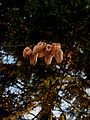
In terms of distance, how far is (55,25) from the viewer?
14.5 ft

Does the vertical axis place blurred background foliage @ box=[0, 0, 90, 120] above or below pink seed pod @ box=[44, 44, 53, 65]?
below

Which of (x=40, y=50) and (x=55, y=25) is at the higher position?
(x=40, y=50)

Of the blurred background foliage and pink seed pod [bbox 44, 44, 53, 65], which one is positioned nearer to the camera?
pink seed pod [bbox 44, 44, 53, 65]

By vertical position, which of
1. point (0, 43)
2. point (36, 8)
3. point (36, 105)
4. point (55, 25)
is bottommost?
point (36, 105)

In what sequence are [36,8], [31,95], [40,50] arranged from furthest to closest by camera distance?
[31,95] → [36,8] → [40,50]

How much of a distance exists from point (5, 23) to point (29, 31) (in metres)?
0.65

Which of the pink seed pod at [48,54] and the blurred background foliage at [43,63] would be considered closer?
the pink seed pod at [48,54]

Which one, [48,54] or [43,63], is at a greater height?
[48,54]

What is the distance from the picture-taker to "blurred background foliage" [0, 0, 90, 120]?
429cm

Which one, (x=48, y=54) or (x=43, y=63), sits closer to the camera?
(x=48, y=54)

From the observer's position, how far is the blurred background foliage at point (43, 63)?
14.1 feet

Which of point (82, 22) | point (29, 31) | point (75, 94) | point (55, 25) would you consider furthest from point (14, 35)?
point (75, 94)

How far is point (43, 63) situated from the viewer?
518 centimetres

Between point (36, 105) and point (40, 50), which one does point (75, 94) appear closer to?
point (36, 105)
